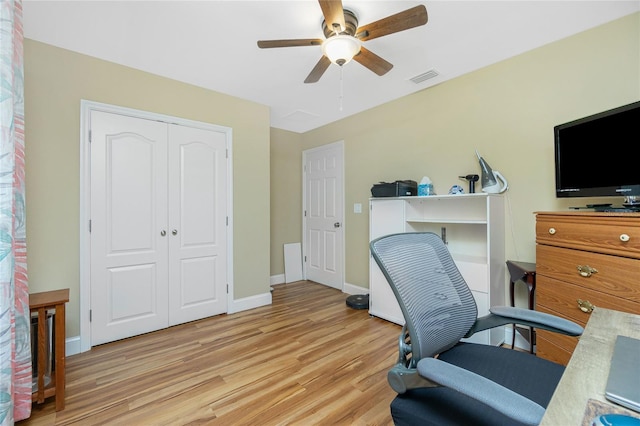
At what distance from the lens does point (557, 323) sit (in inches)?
43.4

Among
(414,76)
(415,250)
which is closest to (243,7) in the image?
(414,76)

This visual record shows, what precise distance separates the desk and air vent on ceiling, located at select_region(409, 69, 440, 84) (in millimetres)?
2417

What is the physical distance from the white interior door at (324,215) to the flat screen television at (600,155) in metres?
2.58

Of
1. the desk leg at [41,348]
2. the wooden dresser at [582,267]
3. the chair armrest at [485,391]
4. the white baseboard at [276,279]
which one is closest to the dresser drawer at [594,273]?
the wooden dresser at [582,267]

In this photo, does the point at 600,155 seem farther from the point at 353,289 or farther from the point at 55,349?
the point at 55,349

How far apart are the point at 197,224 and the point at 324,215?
197cm

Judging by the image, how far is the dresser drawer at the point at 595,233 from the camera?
1.35 m

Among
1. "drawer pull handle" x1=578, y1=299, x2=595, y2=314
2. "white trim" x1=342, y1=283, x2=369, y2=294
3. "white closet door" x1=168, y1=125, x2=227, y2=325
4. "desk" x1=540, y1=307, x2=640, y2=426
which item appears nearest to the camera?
"desk" x1=540, y1=307, x2=640, y2=426

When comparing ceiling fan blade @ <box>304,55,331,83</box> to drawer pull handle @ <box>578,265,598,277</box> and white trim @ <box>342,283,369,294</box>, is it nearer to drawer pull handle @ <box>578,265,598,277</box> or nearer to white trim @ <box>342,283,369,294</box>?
drawer pull handle @ <box>578,265,598,277</box>

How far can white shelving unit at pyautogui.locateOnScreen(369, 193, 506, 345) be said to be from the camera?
7.65ft

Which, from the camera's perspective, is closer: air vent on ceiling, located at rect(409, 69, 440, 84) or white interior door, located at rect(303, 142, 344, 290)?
air vent on ceiling, located at rect(409, 69, 440, 84)

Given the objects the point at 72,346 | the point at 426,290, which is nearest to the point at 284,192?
the point at 72,346

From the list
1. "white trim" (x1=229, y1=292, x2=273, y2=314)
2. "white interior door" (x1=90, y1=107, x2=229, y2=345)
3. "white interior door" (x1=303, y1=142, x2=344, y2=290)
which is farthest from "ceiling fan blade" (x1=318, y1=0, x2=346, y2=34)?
"white trim" (x1=229, y1=292, x2=273, y2=314)

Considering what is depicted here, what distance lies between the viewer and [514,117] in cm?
245
